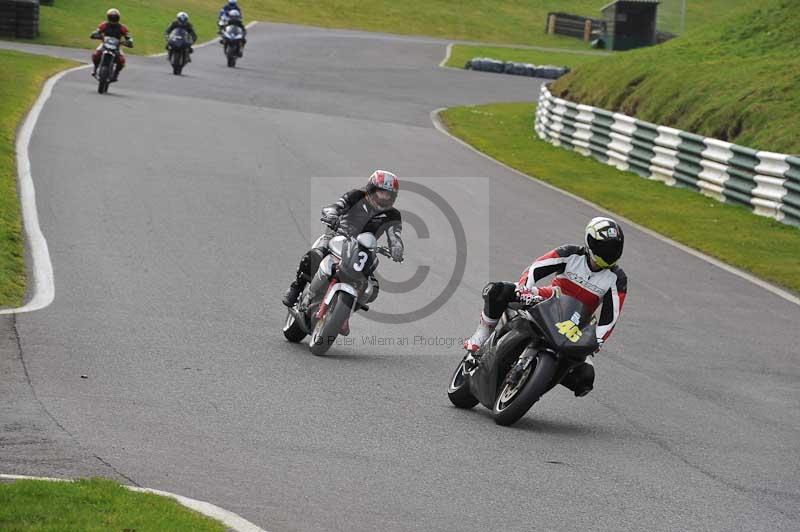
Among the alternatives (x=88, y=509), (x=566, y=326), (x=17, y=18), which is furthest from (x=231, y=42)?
(x=88, y=509)

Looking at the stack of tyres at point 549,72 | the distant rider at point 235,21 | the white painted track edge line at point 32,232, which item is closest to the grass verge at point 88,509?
the white painted track edge line at point 32,232

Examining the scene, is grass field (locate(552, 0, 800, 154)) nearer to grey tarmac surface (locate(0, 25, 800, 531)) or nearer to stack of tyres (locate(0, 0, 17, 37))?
grey tarmac surface (locate(0, 25, 800, 531))

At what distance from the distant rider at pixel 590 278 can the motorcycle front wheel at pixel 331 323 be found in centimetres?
210

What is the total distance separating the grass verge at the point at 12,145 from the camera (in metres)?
13.3

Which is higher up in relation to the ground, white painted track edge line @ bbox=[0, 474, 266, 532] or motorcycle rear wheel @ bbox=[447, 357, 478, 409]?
white painted track edge line @ bbox=[0, 474, 266, 532]

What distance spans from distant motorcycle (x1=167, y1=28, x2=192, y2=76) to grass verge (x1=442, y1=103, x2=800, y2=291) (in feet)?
28.5

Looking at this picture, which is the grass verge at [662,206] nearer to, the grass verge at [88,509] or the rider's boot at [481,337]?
the rider's boot at [481,337]

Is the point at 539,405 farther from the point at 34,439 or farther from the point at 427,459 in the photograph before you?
the point at 34,439

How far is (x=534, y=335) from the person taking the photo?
9188 mm

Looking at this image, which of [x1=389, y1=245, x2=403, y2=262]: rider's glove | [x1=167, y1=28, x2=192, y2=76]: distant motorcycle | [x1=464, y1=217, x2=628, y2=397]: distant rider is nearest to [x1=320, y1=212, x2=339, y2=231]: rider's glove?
[x1=389, y1=245, x2=403, y2=262]: rider's glove

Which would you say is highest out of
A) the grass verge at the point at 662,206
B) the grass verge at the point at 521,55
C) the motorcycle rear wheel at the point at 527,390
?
the motorcycle rear wheel at the point at 527,390

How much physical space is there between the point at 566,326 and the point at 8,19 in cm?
3743

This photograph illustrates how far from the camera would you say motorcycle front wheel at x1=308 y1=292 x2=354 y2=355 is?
11109 millimetres

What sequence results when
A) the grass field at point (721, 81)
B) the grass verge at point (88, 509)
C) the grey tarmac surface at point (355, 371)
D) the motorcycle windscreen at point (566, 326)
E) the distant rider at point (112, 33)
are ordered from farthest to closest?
the distant rider at point (112, 33) → the grass field at point (721, 81) → the motorcycle windscreen at point (566, 326) → the grey tarmac surface at point (355, 371) → the grass verge at point (88, 509)
